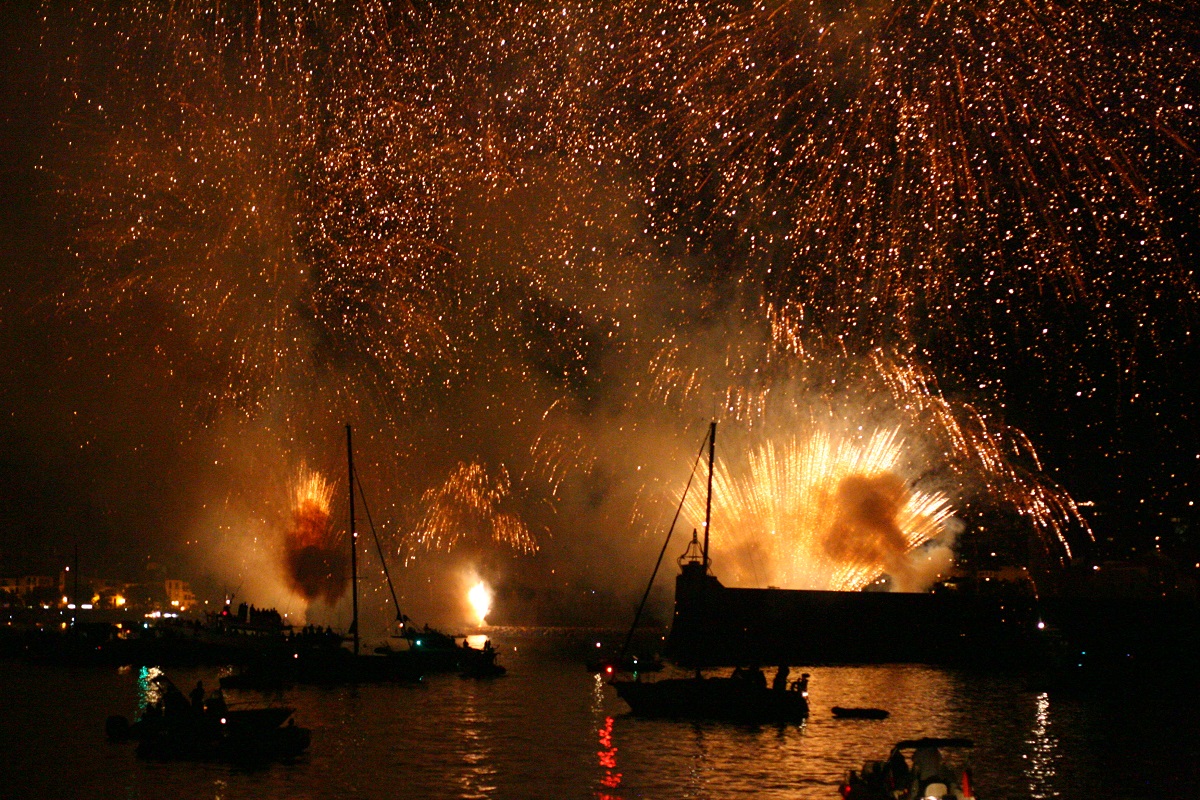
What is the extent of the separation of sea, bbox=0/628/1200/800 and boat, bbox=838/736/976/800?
225 inches

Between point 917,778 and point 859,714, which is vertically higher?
point 917,778

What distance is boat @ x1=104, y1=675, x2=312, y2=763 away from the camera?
1132 inches

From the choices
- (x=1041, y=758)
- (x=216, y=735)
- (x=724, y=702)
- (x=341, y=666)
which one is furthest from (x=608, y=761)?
(x=341, y=666)

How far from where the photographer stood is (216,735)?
2897cm

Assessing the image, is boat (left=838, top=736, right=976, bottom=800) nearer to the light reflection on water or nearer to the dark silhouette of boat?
the light reflection on water

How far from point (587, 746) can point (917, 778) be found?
54.2ft

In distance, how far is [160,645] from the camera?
69375 mm

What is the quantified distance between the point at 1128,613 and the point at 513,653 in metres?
52.3

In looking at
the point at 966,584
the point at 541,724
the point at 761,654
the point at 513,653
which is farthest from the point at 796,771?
the point at 513,653

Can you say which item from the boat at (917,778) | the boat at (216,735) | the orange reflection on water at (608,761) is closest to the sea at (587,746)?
the orange reflection on water at (608,761)

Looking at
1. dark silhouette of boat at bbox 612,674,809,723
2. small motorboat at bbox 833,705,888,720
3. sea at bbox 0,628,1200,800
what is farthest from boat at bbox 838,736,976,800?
small motorboat at bbox 833,705,888,720

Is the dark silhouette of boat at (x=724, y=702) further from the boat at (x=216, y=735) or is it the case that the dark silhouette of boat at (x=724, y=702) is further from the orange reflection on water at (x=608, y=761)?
the boat at (x=216, y=735)

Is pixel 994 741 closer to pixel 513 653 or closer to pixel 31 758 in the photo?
pixel 31 758

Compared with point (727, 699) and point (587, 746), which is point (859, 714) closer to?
point (727, 699)
